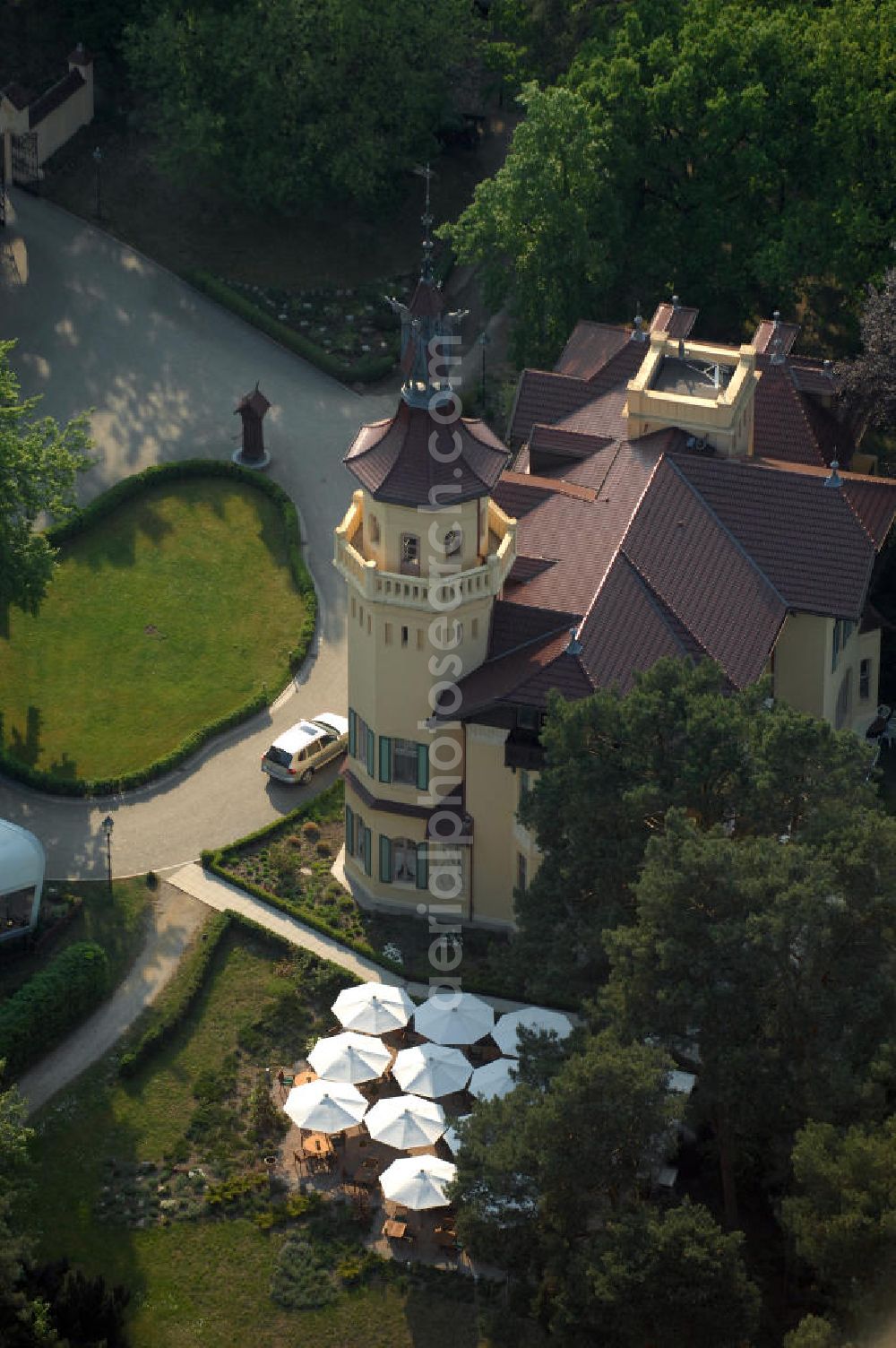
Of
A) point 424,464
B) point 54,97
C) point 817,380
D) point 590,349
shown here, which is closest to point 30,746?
point 424,464

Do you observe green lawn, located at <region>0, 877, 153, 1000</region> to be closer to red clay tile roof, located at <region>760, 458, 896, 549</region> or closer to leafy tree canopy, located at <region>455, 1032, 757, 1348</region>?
leafy tree canopy, located at <region>455, 1032, 757, 1348</region>

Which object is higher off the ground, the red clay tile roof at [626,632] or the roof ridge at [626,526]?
the roof ridge at [626,526]

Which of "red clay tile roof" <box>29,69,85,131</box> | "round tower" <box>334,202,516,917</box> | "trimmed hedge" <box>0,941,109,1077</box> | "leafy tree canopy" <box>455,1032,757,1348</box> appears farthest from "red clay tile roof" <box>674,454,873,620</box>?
"red clay tile roof" <box>29,69,85,131</box>

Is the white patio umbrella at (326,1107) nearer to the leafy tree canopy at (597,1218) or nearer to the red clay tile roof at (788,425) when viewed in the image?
the leafy tree canopy at (597,1218)

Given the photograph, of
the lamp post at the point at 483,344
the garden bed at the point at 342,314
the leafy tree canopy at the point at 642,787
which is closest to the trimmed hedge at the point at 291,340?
the garden bed at the point at 342,314

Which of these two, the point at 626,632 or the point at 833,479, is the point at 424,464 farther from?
the point at 833,479
